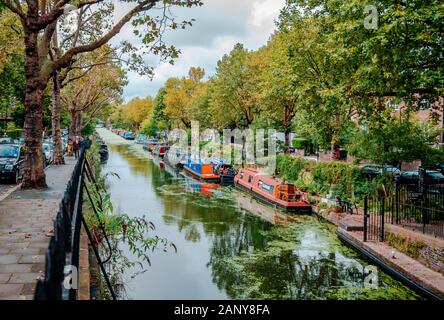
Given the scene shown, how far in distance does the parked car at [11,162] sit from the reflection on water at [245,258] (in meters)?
6.36

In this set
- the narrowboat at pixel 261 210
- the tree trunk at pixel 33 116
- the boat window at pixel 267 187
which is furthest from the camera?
the boat window at pixel 267 187

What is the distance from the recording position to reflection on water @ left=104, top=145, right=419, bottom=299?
12289mm

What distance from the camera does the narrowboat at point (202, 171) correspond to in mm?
35406

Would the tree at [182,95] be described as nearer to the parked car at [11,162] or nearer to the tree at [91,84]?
the tree at [91,84]

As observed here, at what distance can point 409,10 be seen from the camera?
11344 millimetres

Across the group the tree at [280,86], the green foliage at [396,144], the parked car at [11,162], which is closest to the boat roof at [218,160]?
the tree at [280,86]

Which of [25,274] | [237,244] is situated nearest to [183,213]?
[237,244]

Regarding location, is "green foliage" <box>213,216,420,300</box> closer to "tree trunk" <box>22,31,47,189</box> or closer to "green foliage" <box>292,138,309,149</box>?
"tree trunk" <box>22,31,47,189</box>

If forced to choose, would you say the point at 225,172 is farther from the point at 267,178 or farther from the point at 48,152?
the point at 48,152

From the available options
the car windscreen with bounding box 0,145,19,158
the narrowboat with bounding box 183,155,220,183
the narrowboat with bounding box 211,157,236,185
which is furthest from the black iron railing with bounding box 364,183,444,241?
the narrowboat with bounding box 183,155,220,183

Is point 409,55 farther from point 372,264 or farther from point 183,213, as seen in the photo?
point 183,213

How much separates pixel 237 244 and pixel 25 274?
38.9 ft

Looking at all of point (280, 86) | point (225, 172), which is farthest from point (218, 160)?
point (280, 86)

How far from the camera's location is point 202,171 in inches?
1437
